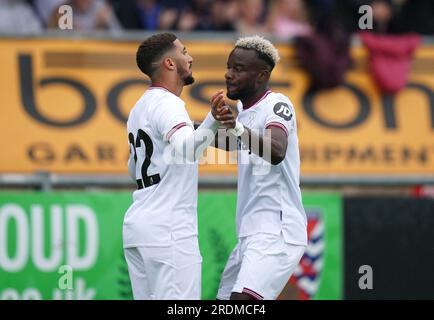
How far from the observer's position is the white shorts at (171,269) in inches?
288

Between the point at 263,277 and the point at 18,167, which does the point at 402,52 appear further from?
the point at 263,277

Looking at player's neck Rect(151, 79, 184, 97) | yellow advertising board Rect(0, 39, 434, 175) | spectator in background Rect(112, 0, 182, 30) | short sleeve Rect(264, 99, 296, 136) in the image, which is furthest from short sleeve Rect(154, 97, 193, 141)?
spectator in background Rect(112, 0, 182, 30)

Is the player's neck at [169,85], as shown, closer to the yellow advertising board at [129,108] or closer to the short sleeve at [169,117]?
the short sleeve at [169,117]

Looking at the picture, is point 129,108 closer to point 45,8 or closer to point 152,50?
point 45,8

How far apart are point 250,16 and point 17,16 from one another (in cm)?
281

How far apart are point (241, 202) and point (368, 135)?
546cm

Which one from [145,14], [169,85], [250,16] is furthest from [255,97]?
[250,16]

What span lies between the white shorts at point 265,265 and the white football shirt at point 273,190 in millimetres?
58

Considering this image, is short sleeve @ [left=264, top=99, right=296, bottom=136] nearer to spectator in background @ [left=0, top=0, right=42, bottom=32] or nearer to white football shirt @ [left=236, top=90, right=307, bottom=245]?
white football shirt @ [left=236, top=90, right=307, bottom=245]

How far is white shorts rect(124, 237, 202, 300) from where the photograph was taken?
24.0 feet

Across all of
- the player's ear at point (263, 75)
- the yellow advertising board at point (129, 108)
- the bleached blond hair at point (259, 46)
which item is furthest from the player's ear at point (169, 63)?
the yellow advertising board at point (129, 108)

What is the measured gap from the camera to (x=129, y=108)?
1275 cm

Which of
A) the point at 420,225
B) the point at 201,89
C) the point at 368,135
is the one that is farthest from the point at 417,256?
the point at 201,89

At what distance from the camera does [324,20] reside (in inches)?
522
